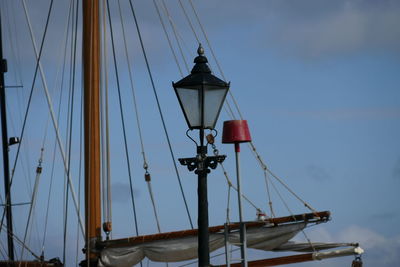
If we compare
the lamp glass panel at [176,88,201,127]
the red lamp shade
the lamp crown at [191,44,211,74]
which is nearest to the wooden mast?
the red lamp shade

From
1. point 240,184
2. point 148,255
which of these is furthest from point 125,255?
point 240,184

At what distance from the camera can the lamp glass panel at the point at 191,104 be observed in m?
17.6

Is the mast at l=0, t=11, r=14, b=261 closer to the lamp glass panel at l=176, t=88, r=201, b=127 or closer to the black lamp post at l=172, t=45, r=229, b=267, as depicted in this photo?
the black lamp post at l=172, t=45, r=229, b=267

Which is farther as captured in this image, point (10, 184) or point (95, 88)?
point (10, 184)

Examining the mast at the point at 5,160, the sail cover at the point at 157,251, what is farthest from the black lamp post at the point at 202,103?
the mast at the point at 5,160

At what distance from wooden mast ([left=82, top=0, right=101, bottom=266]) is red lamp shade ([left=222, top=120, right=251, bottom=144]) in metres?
7.54

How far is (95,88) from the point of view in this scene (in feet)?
91.5

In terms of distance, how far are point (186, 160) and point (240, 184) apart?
5.66ft

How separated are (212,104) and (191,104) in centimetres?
33

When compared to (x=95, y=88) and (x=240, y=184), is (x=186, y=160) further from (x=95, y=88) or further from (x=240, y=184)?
(x=95, y=88)

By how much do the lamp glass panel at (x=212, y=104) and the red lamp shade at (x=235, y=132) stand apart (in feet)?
8.48

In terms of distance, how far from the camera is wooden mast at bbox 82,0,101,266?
27.1m

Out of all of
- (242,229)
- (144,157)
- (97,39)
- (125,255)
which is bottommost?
(242,229)

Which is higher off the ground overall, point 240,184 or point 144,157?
point 144,157
